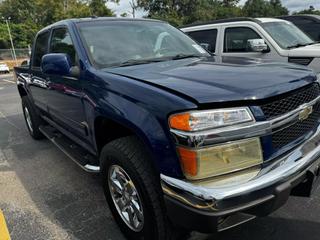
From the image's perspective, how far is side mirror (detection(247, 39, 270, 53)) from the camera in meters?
6.44

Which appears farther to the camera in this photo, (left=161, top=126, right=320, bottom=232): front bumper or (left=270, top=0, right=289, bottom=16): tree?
(left=270, top=0, right=289, bottom=16): tree

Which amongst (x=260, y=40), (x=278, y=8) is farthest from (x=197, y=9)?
(x=260, y=40)

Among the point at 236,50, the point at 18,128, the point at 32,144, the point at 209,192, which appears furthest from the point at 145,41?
the point at 18,128

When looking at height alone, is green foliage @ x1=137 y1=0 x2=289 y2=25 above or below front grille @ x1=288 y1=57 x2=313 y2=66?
below

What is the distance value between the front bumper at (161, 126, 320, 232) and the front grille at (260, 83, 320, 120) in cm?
31

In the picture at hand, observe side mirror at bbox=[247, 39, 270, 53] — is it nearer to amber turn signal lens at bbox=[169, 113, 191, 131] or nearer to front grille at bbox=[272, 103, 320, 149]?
front grille at bbox=[272, 103, 320, 149]

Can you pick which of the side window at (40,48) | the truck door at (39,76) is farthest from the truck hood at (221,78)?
the side window at (40,48)

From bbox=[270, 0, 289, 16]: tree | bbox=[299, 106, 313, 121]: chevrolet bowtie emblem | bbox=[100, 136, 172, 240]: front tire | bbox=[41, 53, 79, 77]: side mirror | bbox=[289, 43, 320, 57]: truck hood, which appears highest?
bbox=[41, 53, 79, 77]: side mirror

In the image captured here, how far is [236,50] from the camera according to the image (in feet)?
23.5

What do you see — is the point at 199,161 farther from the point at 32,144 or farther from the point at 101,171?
the point at 32,144

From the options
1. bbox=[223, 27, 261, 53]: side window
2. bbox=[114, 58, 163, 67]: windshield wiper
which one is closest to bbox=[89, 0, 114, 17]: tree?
bbox=[223, 27, 261, 53]: side window

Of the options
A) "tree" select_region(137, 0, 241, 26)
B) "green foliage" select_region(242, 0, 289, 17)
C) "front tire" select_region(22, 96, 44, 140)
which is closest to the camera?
"front tire" select_region(22, 96, 44, 140)

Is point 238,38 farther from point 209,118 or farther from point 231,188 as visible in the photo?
point 231,188

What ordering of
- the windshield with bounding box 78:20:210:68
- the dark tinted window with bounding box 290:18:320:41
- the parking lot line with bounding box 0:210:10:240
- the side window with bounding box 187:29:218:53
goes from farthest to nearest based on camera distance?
1. the dark tinted window with bounding box 290:18:320:41
2. the side window with bounding box 187:29:218:53
3. the windshield with bounding box 78:20:210:68
4. the parking lot line with bounding box 0:210:10:240
